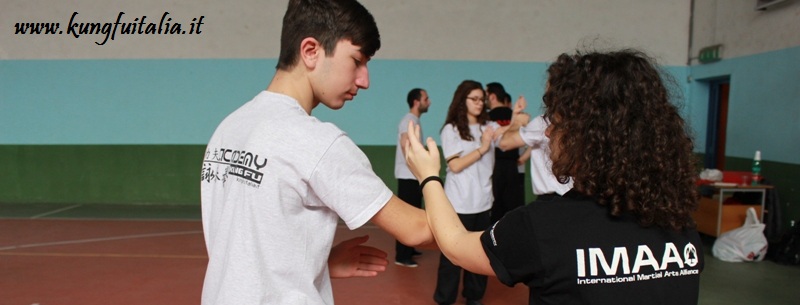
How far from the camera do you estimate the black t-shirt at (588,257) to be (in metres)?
1.25

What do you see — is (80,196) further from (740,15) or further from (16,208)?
(740,15)

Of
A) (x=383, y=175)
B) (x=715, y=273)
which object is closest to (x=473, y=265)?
(x=715, y=273)

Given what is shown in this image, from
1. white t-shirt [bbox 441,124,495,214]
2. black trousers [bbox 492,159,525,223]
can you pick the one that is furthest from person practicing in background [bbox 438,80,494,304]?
black trousers [bbox 492,159,525,223]

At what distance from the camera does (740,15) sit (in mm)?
7566

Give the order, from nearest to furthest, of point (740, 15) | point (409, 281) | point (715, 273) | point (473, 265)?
point (473, 265) → point (409, 281) → point (715, 273) → point (740, 15)

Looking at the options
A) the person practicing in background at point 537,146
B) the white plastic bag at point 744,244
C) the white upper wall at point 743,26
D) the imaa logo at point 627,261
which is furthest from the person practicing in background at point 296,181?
the white upper wall at point 743,26

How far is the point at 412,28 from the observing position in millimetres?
8844

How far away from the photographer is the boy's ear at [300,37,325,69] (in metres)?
Result: 1.38

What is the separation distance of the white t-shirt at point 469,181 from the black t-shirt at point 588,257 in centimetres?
296

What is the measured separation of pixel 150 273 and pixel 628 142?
4.89 metres

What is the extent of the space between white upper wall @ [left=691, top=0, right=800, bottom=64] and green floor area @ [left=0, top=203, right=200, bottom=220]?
23.7ft

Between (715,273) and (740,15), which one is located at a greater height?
(740,15)

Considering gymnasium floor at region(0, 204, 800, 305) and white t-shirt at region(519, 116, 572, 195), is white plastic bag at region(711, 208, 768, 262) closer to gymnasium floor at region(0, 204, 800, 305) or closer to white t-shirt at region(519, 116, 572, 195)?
gymnasium floor at region(0, 204, 800, 305)

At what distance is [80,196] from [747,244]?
8779 mm
